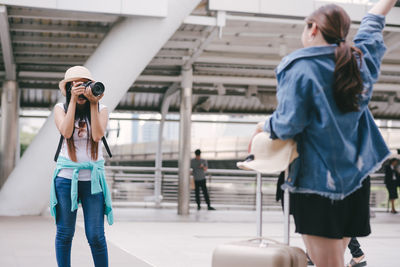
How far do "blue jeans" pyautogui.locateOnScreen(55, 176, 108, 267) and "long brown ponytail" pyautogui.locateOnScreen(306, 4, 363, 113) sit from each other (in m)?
2.00

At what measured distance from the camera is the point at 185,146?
1423 cm

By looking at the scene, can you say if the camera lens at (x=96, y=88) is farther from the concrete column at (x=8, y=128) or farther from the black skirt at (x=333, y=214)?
A: the concrete column at (x=8, y=128)

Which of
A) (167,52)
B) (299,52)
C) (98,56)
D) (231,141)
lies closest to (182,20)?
(98,56)

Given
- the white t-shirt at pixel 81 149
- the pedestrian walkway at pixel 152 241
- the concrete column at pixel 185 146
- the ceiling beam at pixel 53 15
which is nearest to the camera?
the white t-shirt at pixel 81 149

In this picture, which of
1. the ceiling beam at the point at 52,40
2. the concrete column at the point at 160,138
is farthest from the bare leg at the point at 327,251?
the concrete column at the point at 160,138

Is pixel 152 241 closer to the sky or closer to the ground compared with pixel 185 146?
closer to the ground

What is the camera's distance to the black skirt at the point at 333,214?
7.78ft

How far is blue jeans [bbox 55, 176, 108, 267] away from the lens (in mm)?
3826

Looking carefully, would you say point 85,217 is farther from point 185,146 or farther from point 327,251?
point 185,146

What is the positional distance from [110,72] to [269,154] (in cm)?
851

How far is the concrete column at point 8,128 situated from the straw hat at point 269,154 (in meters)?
13.2

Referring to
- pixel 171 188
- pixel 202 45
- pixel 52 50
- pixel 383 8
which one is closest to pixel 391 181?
pixel 171 188

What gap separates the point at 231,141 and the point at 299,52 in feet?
102

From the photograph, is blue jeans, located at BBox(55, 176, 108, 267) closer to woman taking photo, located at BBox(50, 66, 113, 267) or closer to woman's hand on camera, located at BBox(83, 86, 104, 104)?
woman taking photo, located at BBox(50, 66, 113, 267)
